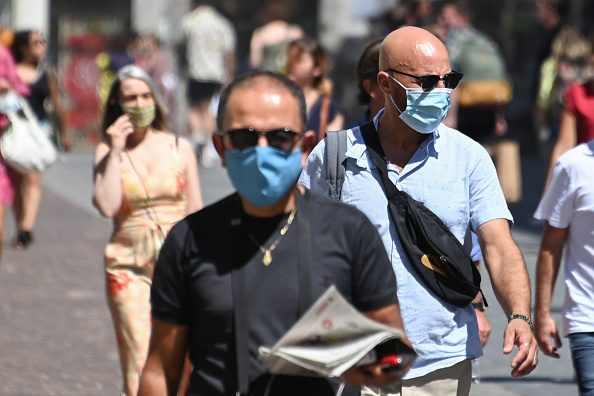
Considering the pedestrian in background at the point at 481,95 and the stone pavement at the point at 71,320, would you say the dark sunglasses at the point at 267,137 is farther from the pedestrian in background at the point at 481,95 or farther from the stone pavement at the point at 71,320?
the pedestrian in background at the point at 481,95


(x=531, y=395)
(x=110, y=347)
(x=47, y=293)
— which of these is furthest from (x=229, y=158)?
(x=47, y=293)

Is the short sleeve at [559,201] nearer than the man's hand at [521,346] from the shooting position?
No

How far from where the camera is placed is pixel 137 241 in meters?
5.09

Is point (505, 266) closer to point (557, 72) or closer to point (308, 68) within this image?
point (308, 68)

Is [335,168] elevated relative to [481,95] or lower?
elevated

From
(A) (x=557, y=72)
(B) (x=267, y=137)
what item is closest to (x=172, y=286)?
(B) (x=267, y=137)

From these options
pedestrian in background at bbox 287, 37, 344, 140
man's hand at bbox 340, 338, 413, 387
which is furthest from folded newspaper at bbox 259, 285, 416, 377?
pedestrian in background at bbox 287, 37, 344, 140

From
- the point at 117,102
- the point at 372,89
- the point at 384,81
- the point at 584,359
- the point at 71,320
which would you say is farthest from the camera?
the point at 71,320

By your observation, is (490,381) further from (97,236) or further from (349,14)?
(349,14)

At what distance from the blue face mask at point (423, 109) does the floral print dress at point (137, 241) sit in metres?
1.83

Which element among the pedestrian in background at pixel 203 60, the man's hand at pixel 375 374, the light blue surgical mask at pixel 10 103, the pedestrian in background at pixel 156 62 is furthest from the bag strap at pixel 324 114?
the pedestrian in background at pixel 156 62

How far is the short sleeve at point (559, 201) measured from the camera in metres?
4.13

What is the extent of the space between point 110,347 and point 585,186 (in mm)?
3662

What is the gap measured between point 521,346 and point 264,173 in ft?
3.68
